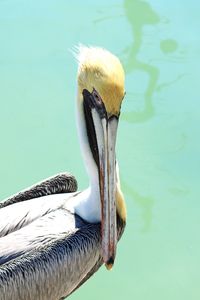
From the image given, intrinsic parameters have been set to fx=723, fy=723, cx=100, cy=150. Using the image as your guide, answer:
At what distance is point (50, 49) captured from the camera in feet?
18.7

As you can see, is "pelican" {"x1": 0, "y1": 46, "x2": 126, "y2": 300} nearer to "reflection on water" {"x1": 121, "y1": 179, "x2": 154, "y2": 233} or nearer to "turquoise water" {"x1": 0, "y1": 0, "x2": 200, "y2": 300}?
"turquoise water" {"x1": 0, "y1": 0, "x2": 200, "y2": 300}

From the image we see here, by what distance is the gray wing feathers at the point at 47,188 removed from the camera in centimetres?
333

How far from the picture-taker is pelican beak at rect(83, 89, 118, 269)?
2629 millimetres

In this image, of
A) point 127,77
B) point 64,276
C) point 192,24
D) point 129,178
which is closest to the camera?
point 64,276

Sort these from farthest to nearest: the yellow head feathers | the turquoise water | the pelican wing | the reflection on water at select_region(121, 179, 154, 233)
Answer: the reflection on water at select_region(121, 179, 154, 233)
the turquoise water
the pelican wing
the yellow head feathers

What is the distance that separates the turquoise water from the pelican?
2.28 ft

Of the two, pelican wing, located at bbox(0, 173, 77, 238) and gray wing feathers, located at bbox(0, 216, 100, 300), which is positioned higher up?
pelican wing, located at bbox(0, 173, 77, 238)

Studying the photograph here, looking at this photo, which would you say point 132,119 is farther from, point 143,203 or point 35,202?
point 35,202

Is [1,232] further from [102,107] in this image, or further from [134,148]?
[134,148]

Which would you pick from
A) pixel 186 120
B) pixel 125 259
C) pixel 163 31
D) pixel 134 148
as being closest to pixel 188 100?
pixel 186 120

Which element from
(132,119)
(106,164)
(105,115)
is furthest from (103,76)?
(132,119)

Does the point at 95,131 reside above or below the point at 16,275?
above

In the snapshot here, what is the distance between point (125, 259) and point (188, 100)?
169cm

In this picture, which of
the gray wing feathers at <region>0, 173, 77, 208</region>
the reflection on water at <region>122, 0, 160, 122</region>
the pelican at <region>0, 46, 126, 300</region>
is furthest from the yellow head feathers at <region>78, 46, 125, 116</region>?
the reflection on water at <region>122, 0, 160, 122</region>
